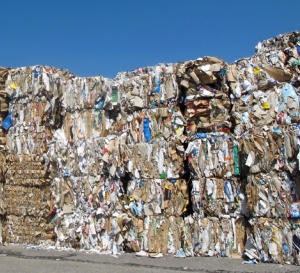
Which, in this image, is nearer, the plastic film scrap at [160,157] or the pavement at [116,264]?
the pavement at [116,264]

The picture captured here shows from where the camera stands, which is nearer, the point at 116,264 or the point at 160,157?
the point at 116,264

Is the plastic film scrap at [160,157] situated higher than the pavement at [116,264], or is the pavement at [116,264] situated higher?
the plastic film scrap at [160,157]

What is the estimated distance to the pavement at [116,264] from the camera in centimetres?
605

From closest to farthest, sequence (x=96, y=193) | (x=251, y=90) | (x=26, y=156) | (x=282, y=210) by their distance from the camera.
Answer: (x=282, y=210), (x=251, y=90), (x=96, y=193), (x=26, y=156)

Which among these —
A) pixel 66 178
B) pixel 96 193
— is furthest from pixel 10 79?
pixel 96 193

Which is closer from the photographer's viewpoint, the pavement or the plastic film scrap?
the pavement

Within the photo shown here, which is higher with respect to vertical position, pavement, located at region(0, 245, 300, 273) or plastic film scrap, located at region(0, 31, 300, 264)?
plastic film scrap, located at region(0, 31, 300, 264)

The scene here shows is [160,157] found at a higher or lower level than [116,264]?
higher

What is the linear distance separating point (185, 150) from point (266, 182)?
1.45 m

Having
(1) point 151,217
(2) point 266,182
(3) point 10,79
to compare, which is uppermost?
(3) point 10,79

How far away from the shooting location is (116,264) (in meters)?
6.57

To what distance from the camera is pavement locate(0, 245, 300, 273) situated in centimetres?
605

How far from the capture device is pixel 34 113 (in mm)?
8453

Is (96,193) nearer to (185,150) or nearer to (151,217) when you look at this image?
(151,217)
